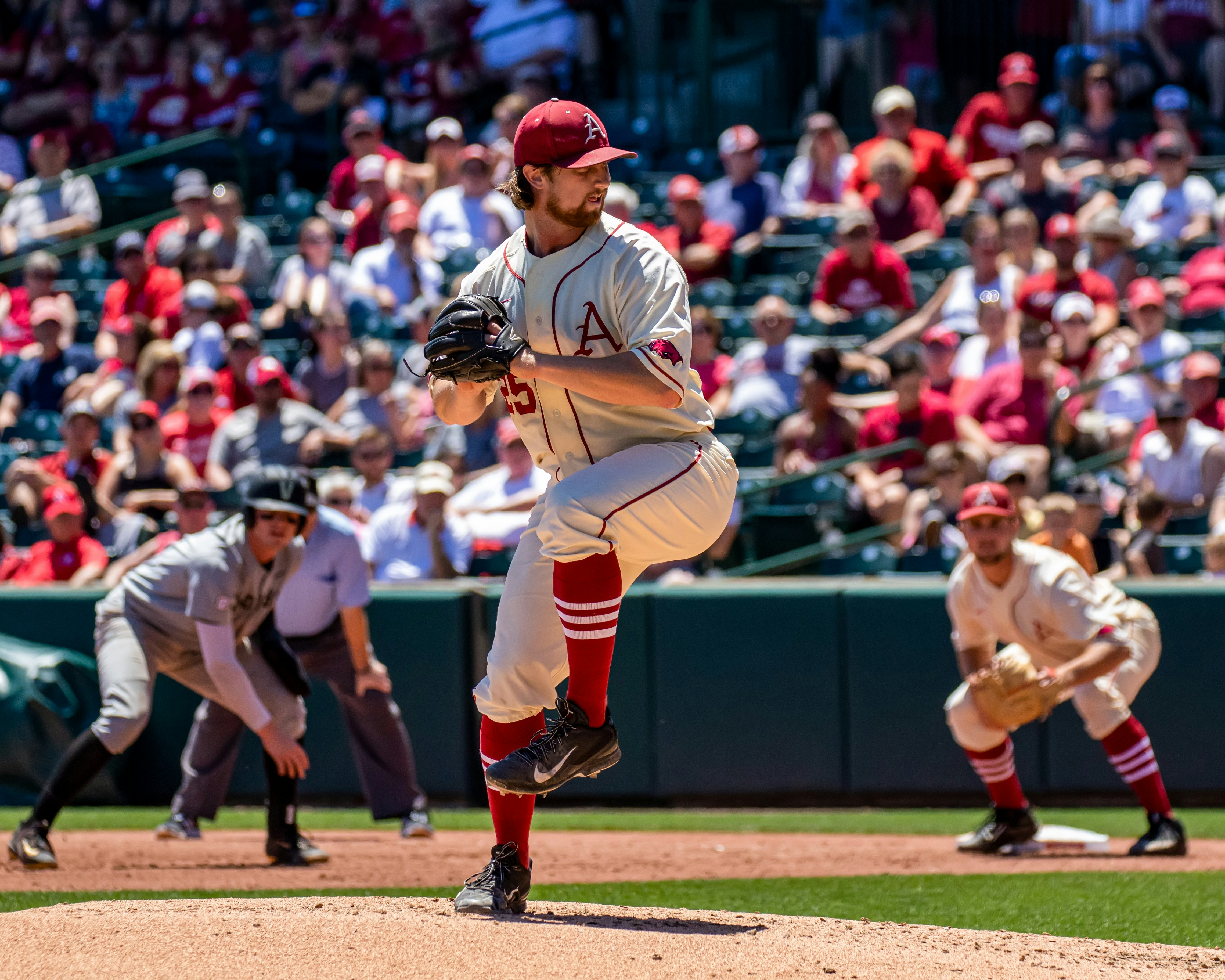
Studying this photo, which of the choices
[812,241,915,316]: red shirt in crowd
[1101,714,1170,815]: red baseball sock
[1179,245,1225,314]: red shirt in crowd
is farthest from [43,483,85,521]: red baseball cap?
[1179,245,1225,314]: red shirt in crowd

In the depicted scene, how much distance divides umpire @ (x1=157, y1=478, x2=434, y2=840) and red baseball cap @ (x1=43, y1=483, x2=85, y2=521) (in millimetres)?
2299

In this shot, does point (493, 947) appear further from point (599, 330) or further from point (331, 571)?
point (331, 571)

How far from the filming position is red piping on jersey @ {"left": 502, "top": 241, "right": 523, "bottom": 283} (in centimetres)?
390

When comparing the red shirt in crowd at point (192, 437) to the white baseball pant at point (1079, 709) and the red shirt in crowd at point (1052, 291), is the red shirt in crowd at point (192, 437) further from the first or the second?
the white baseball pant at point (1079, 709)

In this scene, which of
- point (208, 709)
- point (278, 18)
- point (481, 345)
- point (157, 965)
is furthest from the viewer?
point (278, 18)

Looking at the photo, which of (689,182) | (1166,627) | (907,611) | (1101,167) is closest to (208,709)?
(907,611)

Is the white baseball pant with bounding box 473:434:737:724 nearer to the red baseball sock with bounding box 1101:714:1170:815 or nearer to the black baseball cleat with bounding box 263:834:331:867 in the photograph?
the black baseball cleat with bounding box 263:834:331:867

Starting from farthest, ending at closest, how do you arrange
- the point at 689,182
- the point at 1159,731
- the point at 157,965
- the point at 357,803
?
1. the point at 689,182
2. the point at 357,803
3. the point at 1159,731
4. the point at 157,965

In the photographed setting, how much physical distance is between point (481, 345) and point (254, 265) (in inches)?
345

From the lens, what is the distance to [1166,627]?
746 cm

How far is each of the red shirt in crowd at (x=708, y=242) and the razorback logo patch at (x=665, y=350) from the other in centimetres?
742

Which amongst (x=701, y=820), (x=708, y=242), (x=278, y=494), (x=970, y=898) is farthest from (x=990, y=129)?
(x=970, y=898)

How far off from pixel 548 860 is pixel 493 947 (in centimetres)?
277

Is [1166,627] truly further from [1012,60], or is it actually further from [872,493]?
[1012,60]
